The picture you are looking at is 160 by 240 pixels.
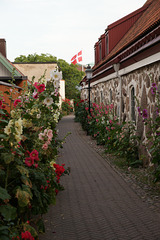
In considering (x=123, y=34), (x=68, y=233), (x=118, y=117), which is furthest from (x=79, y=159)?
(x=123, y=34)

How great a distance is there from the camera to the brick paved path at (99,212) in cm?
415

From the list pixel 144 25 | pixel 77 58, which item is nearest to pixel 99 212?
pixel 144 25

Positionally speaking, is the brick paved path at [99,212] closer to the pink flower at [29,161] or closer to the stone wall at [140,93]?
the pink flower at [29,161]

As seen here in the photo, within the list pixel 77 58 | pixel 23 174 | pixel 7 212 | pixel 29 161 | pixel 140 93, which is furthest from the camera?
pixel 77 58

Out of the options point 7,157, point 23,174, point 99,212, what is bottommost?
point 99,212

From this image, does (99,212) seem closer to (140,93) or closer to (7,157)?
(7,157)

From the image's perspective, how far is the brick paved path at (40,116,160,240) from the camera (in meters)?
4.15

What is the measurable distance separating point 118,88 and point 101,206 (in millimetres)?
6082

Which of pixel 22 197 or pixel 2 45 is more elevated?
pixel 2 45

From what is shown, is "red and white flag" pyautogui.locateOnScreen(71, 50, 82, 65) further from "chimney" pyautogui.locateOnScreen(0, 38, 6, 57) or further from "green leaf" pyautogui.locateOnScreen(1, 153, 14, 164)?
"green leaf" pyautogui.locateOnScreen(1, 153, 14, 164)

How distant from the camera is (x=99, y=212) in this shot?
4938 mm

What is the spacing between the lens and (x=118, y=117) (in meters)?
10.6

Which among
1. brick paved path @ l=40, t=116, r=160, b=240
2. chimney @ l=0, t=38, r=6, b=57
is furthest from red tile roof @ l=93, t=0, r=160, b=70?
chimney @ l=0, t=38, r=6, b=57

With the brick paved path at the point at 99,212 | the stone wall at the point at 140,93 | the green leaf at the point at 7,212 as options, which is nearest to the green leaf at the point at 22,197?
the green leaf at the point at 7,212
